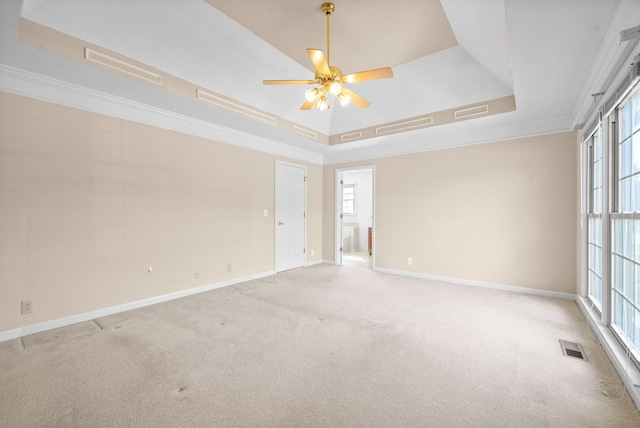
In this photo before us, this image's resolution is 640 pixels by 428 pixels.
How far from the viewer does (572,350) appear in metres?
2.40

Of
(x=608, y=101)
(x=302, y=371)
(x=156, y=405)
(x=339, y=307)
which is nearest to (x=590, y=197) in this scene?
(x=608, y=101)

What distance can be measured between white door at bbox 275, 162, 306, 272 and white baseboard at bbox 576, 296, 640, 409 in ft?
14.8

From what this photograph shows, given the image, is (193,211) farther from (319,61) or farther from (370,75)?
(370,75)

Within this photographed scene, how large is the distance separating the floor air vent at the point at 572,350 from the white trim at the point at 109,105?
4905mm

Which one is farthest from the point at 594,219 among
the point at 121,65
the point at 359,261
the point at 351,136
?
the point at 121,65

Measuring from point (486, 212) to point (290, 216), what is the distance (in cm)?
360

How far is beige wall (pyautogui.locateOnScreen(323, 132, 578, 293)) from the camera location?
387 centimetres

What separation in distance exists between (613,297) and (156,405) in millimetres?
3913

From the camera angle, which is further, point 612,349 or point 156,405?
point 612,349

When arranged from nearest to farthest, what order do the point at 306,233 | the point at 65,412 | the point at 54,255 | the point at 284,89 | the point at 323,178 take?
the point at 65,412, the point at 54,255, the point at 284,89, the point at 306,233, the point at 323,178

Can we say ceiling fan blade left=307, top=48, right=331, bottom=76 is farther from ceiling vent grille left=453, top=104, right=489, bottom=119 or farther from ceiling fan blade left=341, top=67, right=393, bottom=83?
ceiling vent grille left=453, top=104, right=489, bottom=119

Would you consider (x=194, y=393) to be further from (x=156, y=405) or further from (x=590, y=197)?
(x=590, y=197)

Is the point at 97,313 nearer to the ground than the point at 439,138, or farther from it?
nearer to the ground

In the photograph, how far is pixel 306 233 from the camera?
607 centimetres
